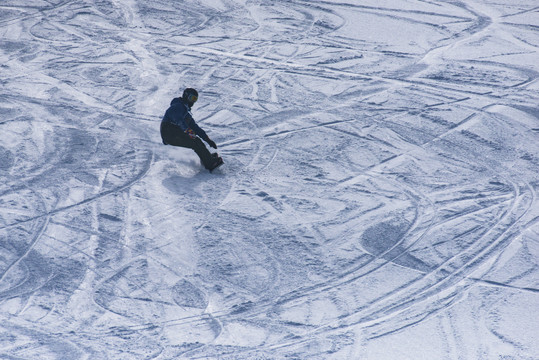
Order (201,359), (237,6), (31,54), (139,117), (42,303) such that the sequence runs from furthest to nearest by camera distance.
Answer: (237,6), (31,54), (139,117), (42,303), (201,359)

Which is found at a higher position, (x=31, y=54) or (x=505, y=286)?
(x=505, y=286)

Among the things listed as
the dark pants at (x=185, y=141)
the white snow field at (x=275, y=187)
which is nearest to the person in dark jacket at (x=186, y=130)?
the dark pants at (x=185, y=141)

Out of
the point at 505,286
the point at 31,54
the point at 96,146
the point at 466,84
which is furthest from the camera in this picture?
the point at 31,54

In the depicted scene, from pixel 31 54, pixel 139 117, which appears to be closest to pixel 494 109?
pixel 139 117

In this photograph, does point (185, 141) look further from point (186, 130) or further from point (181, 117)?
point (181, 117)

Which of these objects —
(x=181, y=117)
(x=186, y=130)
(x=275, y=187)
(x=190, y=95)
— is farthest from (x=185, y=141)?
(x=275, y=187)

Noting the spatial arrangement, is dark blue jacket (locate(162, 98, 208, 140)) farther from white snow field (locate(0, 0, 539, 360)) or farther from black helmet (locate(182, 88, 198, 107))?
white snow field (locate(0, 0, 539, 360))

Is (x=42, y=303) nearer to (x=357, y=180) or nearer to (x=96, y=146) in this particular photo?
(x=96, y=146)

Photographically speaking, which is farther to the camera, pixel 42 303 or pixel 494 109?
pixel 494 109
